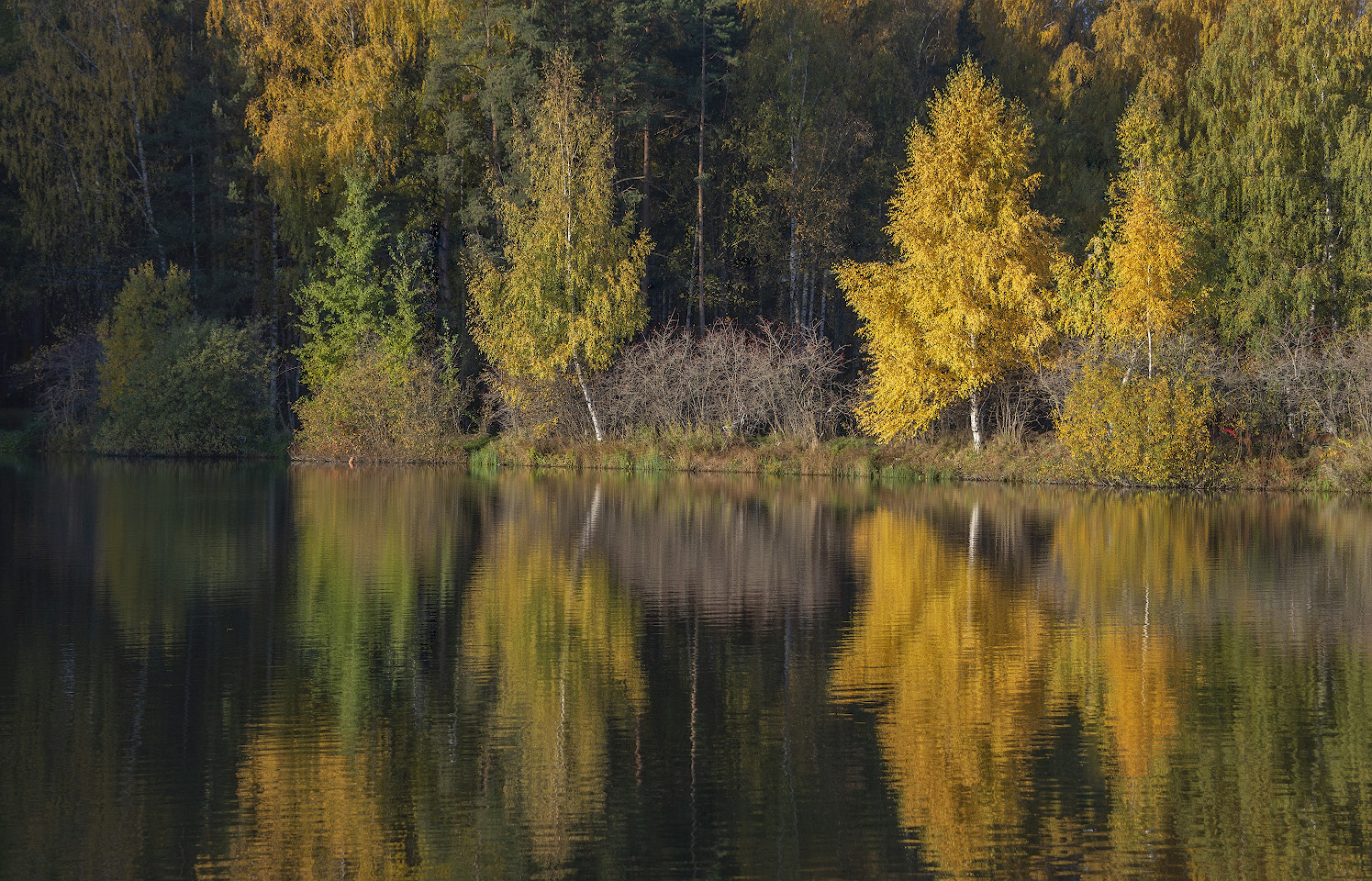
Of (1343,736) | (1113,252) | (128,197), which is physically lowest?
(1343,736)

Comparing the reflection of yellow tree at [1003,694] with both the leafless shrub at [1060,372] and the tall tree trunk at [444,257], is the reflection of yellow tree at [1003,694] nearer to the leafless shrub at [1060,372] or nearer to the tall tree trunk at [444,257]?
the leafless shrub at [1060,372]

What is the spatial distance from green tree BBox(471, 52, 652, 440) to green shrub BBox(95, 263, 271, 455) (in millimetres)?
10069

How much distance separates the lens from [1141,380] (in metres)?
40.0

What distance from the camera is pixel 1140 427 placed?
129 ft

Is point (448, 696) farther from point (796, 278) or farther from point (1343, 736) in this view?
point (796, 278)

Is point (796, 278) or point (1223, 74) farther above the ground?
point (1223, 74)

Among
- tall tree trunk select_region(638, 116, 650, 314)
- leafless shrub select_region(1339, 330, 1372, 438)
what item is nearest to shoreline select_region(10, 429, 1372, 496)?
leafless shrub select_region(1339, 330, 1372, 438)

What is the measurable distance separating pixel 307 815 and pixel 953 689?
649cm

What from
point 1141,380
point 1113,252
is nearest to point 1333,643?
point 1141,380

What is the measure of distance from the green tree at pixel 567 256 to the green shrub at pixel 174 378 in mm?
10069

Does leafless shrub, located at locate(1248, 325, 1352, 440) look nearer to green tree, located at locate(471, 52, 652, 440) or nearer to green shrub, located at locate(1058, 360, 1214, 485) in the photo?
green shrub, located at locate(1058, 360, 1214, 485)

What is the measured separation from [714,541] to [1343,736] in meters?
14.7

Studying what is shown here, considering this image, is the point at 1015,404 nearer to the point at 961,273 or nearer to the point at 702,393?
the point at 961,273

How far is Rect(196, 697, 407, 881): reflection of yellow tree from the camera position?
29.6ft
